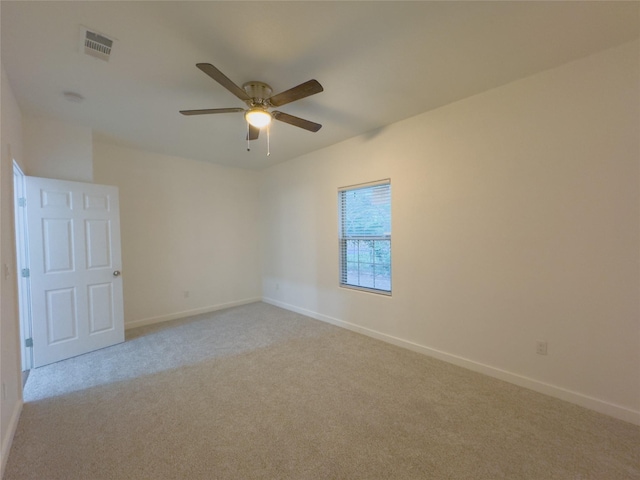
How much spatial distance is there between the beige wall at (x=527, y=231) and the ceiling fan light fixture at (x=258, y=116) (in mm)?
1605

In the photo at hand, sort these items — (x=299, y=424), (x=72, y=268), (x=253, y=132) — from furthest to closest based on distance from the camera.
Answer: (x=72, y=268) → (x=253, y=132) → (x=299, y=424)

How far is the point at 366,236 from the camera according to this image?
362 cm

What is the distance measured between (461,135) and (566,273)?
5.00 ft

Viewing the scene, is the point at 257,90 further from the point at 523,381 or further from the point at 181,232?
the point at 523,381

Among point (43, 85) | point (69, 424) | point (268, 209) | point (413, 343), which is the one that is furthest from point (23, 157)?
point (413, 343)

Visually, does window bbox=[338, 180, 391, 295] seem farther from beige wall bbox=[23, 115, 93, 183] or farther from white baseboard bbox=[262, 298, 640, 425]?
beige wall bbox=[23, 115, 93, 183]

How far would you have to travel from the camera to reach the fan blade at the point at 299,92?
186cm

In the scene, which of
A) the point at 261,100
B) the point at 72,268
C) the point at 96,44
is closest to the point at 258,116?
the point at 261,100

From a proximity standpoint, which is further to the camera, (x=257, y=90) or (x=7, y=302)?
(x=257, y=90)

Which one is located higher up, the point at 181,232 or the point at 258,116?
the point at 258,116

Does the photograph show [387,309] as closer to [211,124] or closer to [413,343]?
[413,343]

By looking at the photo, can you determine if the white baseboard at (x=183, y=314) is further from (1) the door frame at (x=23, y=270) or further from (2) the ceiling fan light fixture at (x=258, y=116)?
(2) the ceiling fan light fixture at (x=258, y=116)

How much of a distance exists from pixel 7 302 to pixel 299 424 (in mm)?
2277

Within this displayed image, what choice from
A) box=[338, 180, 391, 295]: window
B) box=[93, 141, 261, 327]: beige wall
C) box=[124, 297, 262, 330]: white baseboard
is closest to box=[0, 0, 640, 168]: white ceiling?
box=[338, 180, 391, 295]: window
